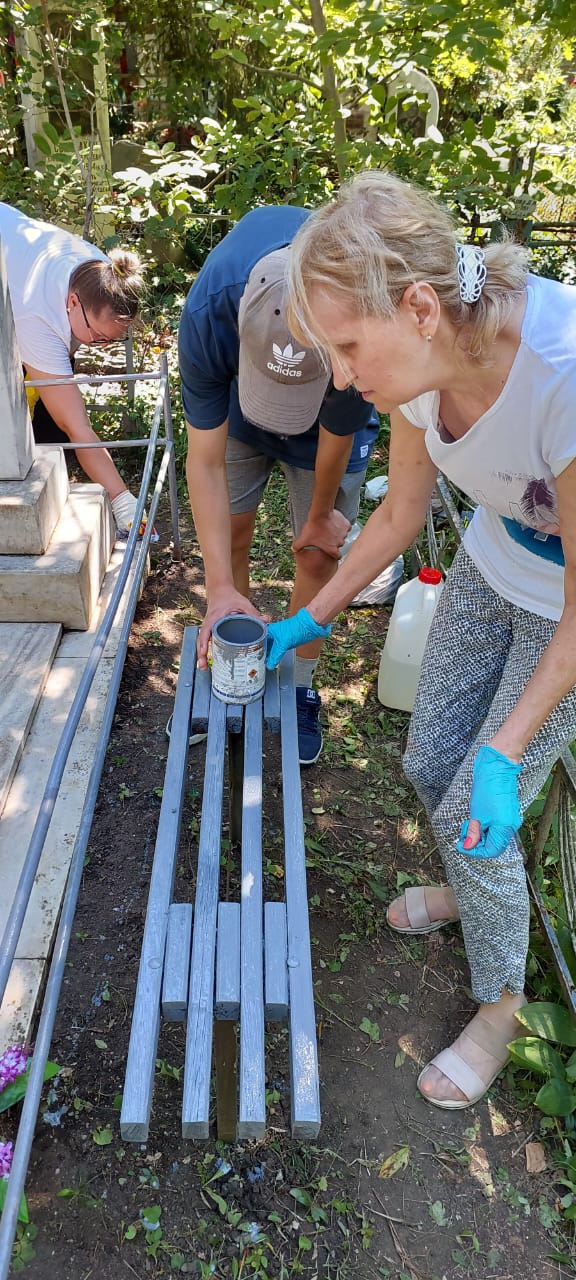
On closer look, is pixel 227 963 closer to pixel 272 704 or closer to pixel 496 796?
pixel 496 796

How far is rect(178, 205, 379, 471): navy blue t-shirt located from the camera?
2.07 m

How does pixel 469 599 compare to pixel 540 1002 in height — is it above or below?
above

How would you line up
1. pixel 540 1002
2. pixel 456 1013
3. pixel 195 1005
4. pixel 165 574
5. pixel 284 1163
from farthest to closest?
pixel 165 574, pixel 456 1013, pixel 540 1002, pixel 284 1163, pixel 195 1005

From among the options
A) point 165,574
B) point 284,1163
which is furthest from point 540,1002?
point 165,574

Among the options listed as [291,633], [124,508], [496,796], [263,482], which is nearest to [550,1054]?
[496,796]

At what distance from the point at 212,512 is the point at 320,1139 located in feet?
5.50

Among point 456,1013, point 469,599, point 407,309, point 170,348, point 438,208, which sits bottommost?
point 456,1013

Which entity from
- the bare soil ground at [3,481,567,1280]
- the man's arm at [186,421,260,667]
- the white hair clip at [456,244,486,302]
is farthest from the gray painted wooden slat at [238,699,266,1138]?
the white hair clip at [456,244,486,302]

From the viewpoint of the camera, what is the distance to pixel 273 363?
1955 millimetres

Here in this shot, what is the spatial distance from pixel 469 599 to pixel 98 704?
5.38ft

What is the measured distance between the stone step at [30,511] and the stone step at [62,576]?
0.17ft

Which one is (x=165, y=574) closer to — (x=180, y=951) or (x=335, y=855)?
(x=335, y=855)

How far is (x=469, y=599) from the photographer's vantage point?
199 cm

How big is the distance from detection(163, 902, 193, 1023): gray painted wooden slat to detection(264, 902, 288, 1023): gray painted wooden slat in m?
0.15
